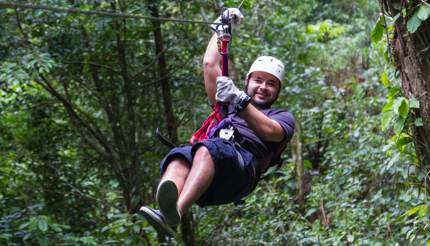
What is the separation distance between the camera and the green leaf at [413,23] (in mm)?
2885

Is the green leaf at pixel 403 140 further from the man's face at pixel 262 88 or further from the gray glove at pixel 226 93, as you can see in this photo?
the gray glove at pixel 226 93

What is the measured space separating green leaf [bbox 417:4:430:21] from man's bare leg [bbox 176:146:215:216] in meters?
1.15

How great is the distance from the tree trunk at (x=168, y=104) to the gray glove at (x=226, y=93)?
2.90m

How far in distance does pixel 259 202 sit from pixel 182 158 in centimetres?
318

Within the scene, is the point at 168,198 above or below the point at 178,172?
below

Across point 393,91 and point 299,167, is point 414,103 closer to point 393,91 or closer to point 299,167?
point 393,91

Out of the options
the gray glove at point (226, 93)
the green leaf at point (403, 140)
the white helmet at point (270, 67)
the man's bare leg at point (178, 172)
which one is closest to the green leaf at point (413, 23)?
the green leaf at point (403, 140)

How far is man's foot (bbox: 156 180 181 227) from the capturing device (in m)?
2.63

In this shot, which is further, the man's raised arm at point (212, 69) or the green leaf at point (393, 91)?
the green leaf at point (393, 91)

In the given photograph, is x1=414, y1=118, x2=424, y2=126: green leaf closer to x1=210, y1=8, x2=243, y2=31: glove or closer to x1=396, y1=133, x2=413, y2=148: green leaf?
x1=396, y1=133, x2=413, y2=148: green leaf

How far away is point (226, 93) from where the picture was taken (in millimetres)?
2871

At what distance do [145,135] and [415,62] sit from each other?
12.1ft

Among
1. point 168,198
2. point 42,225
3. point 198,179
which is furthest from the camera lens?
point 42,225

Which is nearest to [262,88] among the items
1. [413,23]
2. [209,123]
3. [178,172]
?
[209,123]
